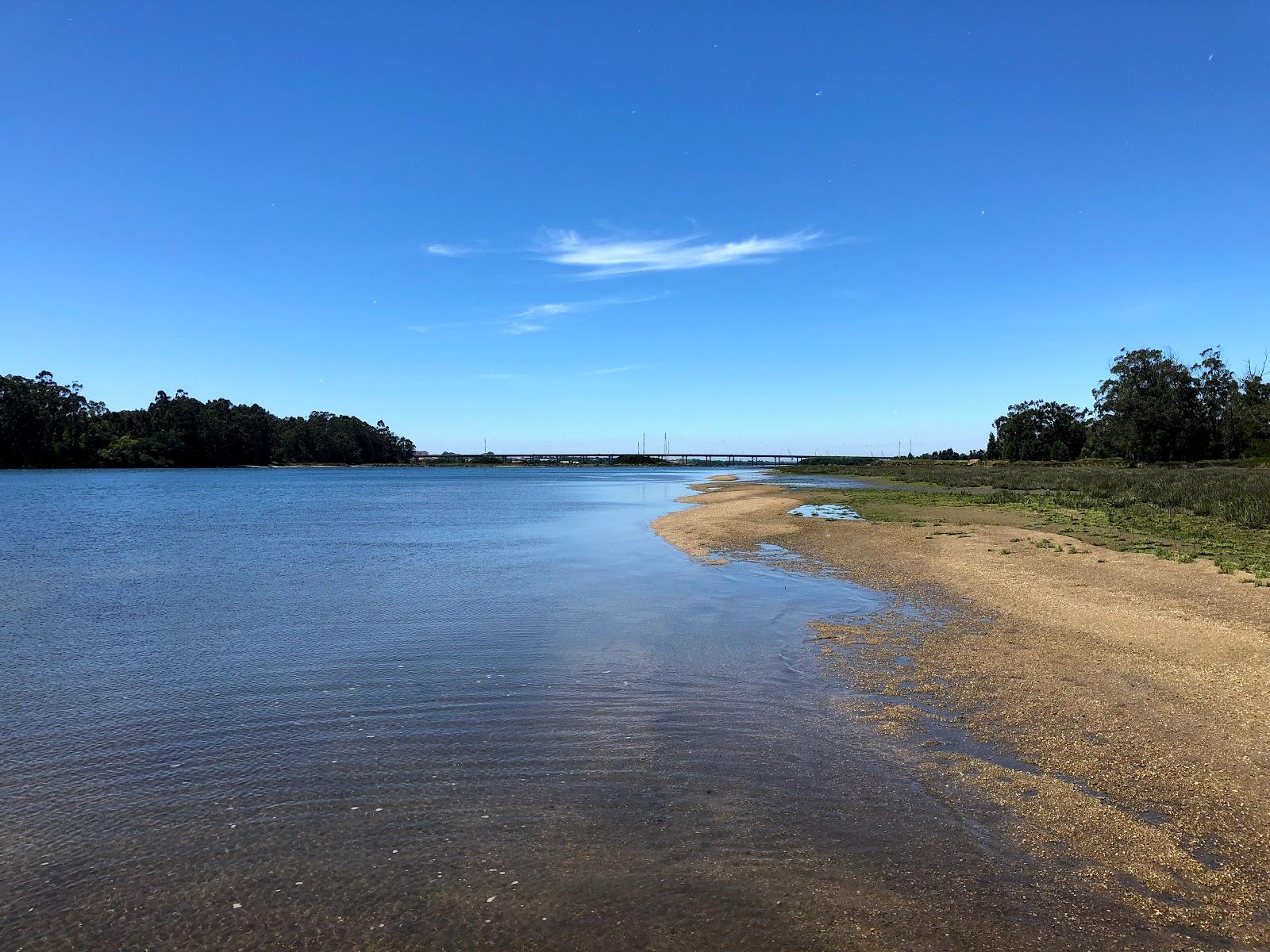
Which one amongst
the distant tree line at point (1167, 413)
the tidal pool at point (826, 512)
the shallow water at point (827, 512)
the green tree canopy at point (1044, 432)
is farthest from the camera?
the green tree canopy at point (1044, 432)

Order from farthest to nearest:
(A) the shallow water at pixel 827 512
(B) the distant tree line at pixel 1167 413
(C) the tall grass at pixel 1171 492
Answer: (B) the distant tree line at pixel 1167 413, (A) the shallow water at pixel 827 512, (C) the tall grass at pixel 1171 492

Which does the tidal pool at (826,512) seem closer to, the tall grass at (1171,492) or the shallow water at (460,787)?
the tall grass at (1171,492)

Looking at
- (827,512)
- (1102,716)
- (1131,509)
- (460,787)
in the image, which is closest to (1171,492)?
(1131,509)

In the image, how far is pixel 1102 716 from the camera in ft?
28.8

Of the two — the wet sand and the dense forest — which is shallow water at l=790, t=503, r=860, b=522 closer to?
the wet sand

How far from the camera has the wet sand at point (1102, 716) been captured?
220 inches

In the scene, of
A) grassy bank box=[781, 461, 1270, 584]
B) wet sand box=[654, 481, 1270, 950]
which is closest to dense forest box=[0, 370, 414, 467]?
grassy bank box=[781, 461, 1270, 584]

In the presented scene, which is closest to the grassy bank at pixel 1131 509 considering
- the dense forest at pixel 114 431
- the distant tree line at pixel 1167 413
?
the distant tree line at pixel 1167 413

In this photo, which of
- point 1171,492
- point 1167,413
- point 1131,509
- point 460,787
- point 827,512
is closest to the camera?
point 460,787

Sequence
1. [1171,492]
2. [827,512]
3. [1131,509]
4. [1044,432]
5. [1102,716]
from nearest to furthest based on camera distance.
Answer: [1102,716], [1131,509], [1171,492], [827,512], [1044,432]

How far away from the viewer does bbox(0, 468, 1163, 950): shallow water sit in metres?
5.14

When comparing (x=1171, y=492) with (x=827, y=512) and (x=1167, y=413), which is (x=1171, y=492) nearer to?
(x=827, y=512)

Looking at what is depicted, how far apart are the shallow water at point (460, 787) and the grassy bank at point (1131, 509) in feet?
43.5

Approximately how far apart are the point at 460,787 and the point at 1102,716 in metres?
7.53
